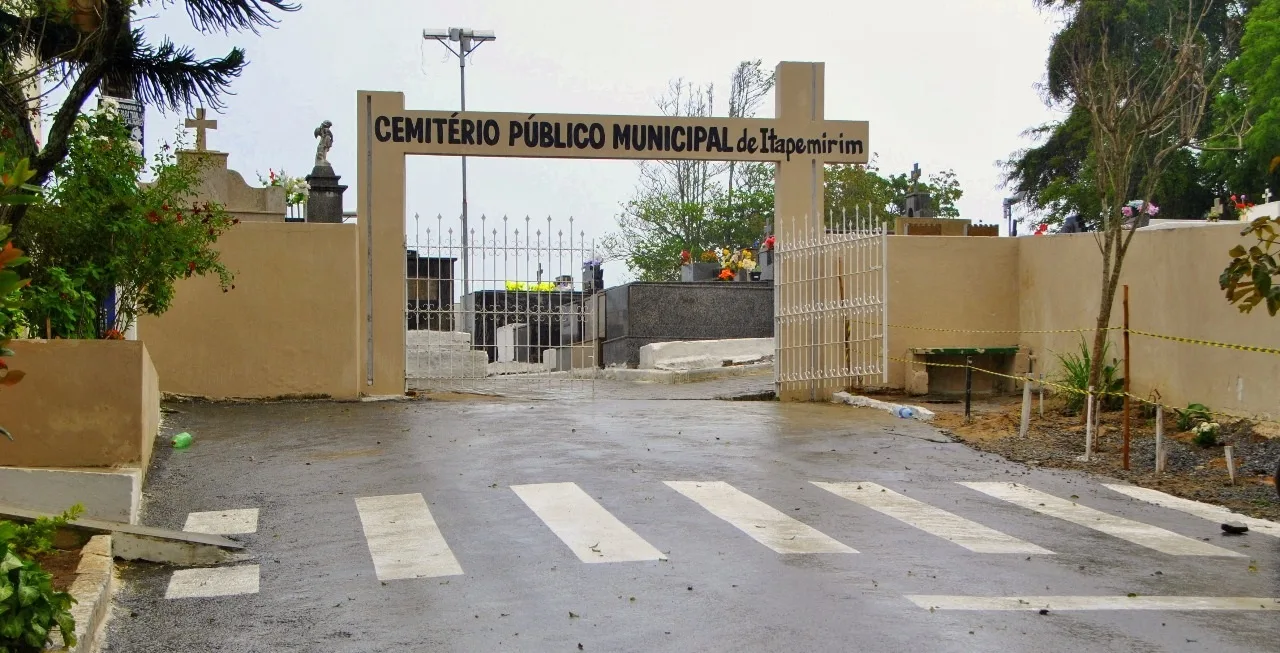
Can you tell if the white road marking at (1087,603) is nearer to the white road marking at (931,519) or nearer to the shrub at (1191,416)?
the white road marking at (931,519)

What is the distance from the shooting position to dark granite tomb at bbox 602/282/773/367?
26.3 metres

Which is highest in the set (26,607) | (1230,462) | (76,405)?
(76,405)

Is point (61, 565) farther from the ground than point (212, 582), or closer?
farther from the ground

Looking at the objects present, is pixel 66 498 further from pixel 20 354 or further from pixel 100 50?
pixel 100 50

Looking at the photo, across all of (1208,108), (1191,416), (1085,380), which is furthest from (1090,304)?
(1208,108)

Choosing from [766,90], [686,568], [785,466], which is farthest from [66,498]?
[766,90]

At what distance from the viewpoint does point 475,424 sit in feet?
48.6

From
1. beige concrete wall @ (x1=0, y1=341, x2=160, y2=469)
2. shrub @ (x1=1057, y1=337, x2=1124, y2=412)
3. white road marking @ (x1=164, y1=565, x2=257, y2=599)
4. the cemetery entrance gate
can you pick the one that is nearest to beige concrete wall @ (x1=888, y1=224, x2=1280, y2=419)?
shrub @ (x1=1057, y1=337, x2=1124, y2=412)

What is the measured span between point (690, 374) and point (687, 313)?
3797 mm

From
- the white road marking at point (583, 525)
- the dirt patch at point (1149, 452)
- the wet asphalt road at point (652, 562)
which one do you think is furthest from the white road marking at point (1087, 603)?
the dirt patch at point (1149, 452)

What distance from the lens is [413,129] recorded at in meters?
18.7

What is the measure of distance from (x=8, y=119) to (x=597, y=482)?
16.9 feet

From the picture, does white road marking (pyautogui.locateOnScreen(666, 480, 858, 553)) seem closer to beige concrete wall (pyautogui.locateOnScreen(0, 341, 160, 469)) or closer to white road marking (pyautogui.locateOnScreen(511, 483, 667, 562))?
white road marking (pyautogui.locateOnScreen(511, 483, 667, 562))

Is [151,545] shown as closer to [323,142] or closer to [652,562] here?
[652,562]
